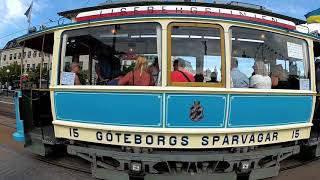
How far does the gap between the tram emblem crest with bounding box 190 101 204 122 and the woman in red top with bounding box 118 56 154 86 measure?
665mm

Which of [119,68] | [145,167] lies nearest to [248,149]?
[145,167]

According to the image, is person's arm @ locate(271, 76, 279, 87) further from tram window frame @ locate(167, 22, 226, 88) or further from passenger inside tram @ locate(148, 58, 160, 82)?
passenger inside tram @ locate(148, 58, 160, 82)

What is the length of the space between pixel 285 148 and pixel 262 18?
208cm

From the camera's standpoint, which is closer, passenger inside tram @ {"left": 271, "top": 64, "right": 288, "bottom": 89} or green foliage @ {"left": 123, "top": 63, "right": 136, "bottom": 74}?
green foliage @ {"left": 123, "top": 63, "right": 136, "bottom": 74}

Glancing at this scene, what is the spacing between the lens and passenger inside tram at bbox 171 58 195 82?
15.7 feet

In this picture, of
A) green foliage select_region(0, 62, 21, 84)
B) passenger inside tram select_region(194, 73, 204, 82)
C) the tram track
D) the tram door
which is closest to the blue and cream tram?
passenger inside tram select_region(194, 73, 204, 82)

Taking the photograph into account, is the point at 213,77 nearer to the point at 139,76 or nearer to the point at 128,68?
the point at 139,76

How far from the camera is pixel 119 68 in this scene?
5.15m

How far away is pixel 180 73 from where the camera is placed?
190 inches

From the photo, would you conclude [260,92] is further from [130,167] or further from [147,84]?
[130,167]

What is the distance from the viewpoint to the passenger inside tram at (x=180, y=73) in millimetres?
4785

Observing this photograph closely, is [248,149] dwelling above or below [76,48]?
below

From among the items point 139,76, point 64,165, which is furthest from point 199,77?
point 64,165

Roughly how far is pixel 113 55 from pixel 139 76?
Answer: 0.52 m
